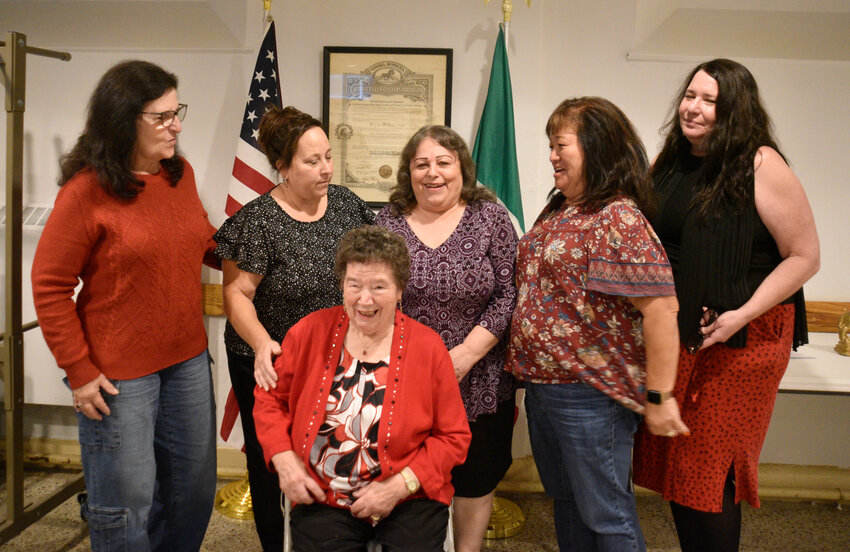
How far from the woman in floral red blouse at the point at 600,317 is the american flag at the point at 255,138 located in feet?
4.63

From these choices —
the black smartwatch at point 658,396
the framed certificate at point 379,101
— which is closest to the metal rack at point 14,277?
the framed certificate at point 379,101

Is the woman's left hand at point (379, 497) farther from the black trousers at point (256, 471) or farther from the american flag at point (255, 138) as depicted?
the american flag at point (255, 138)

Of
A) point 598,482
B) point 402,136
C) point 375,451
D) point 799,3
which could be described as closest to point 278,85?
point 402,136

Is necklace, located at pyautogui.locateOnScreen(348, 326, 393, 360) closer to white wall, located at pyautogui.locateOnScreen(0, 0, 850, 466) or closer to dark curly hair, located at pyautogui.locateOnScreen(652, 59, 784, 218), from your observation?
dark curly hair, located at pyautogui.locateOnScreen(652, 59, 784, 218)

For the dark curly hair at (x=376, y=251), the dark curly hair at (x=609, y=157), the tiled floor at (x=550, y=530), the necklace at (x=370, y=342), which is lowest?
the tiled floor at (x=550, y=530)

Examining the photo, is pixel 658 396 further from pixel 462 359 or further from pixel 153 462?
pixel 153 462

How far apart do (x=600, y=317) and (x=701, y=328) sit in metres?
0.36

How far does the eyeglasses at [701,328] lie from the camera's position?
1935mm

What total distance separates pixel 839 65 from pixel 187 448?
10.6 feet

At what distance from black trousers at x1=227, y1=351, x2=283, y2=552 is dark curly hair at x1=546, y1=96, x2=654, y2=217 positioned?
1257 mm

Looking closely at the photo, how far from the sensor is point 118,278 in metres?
1.88

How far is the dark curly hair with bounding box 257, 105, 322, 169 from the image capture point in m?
2.12

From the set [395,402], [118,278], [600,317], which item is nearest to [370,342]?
[395,402]

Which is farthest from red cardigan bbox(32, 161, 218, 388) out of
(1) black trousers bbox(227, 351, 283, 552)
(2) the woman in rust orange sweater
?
(1) black trousers bbox(227, 351, 283, 552)
